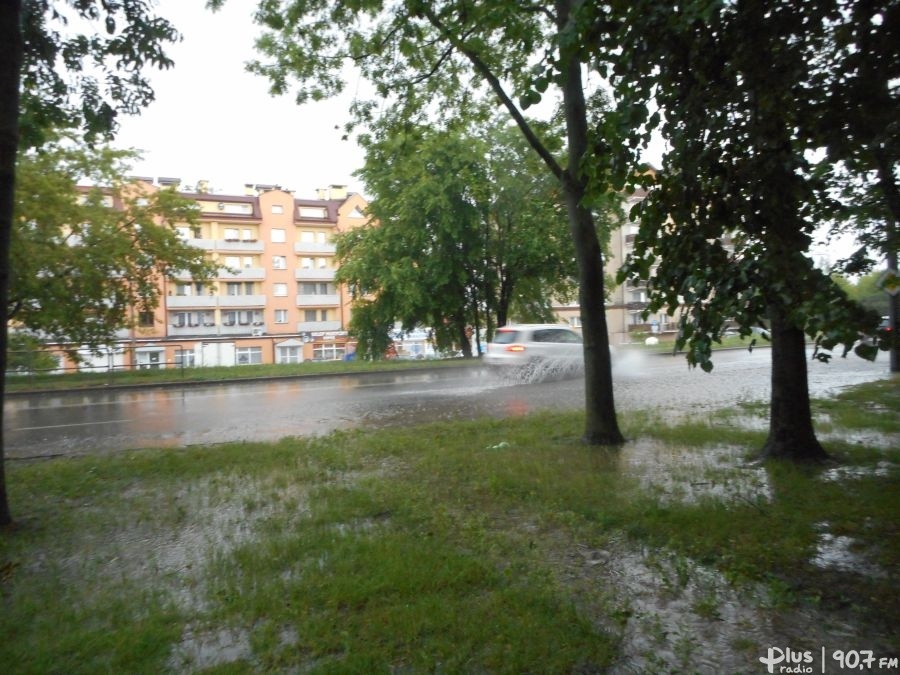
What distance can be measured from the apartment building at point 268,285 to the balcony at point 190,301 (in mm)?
84

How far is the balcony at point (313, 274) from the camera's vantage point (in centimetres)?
6512

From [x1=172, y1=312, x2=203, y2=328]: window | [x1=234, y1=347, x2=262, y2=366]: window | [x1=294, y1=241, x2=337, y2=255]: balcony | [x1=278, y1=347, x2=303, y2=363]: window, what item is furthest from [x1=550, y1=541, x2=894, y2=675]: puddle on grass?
[x1=294, y1=241, x2=337, y2=255]: balcony

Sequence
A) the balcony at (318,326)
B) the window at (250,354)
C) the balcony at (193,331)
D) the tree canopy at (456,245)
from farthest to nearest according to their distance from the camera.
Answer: the balcony at (318,326) < the window at (250,354) < the balcony at (193,331) < the tree canopy at (456,245)

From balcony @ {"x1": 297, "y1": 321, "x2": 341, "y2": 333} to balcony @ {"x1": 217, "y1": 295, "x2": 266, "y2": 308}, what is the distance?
4378mm

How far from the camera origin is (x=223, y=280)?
200 ft

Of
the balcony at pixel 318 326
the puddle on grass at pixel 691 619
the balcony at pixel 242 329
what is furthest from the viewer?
the balcony at pixel 318 326

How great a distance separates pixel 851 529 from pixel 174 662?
478 centimetres

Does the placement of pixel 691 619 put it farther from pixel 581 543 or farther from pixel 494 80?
pixel 494 80

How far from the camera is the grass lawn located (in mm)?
3469

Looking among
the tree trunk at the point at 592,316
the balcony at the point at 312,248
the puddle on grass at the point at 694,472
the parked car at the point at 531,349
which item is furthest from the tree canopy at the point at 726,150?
the balcony at the point at 312,248

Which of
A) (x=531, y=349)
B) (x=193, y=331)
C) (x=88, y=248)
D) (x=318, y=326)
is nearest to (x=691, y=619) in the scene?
(x=531, y=349)

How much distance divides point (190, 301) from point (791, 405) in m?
59.4

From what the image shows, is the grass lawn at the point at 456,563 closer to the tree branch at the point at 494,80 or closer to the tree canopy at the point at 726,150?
the tree canopy at the point at 726,150

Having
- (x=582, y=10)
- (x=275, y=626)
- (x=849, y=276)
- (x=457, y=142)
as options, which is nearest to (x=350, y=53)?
(x=582, y=10)
